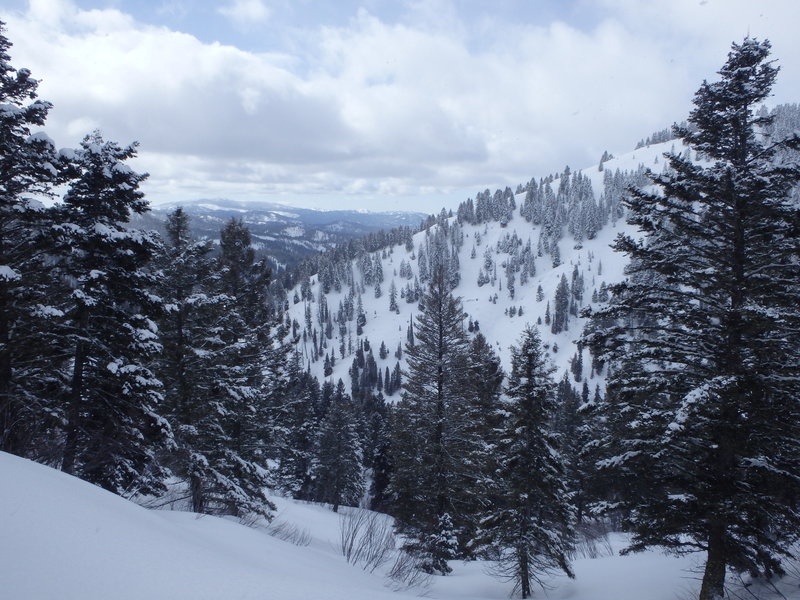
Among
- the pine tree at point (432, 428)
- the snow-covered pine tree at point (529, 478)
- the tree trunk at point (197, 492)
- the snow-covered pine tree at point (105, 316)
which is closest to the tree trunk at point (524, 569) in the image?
the snow-covered pine tree at point (529, 478)

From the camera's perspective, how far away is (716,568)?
308 inches

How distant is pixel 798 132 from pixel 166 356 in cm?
1699

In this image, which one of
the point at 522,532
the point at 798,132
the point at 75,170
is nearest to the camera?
the point at 798,132

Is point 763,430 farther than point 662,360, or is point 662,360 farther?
point 662,360

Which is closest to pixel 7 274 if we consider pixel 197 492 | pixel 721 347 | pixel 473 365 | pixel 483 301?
pixel 197 492

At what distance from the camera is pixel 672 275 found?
8.94 m

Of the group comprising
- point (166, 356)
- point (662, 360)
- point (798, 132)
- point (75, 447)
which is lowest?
point (75, 447)

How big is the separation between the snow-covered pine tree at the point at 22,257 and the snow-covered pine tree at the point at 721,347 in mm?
13024

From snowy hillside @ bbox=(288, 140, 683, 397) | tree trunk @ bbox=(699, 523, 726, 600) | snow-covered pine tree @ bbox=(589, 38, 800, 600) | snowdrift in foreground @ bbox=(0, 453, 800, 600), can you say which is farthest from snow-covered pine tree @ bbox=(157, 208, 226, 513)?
snowy hillside @ bbox=(288, 140, 683, 397)

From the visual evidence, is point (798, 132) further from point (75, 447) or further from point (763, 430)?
point (75, 447)

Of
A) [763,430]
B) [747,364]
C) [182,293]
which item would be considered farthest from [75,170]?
[763,430]

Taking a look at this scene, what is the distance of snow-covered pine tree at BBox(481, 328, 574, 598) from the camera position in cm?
1300

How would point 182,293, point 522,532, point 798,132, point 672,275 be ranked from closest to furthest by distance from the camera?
1. point 798,132
2. point 672,275
3. point 522,532
4. point 182,293

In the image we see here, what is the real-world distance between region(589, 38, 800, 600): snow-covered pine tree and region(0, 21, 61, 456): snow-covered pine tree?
13.0m
